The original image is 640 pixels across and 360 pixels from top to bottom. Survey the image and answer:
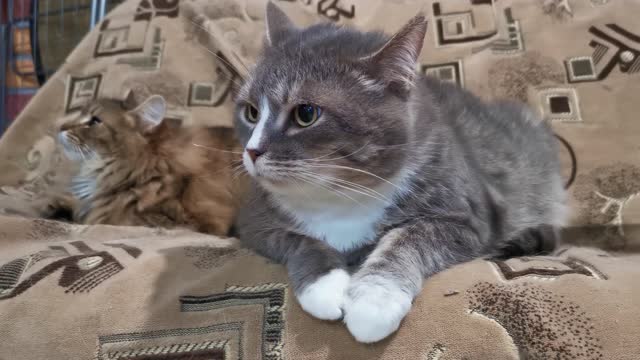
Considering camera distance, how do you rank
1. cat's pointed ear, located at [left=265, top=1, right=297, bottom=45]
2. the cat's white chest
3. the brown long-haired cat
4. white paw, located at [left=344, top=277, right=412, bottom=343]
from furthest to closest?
the brown long-haired cat
cat's pointed ear, located at [left=265, top=1, right=297, bottom=45]
the cat's white chest
white paw, located at [left=344, top=277, right=412, bottom=343]

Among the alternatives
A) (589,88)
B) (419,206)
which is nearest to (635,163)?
(589,88)

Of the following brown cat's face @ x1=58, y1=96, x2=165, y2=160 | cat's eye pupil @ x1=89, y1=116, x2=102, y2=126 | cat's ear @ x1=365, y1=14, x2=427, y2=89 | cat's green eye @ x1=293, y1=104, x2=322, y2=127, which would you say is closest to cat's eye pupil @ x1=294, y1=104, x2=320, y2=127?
cat's green eye @ x1=293, y1=104, x2=322, y2=127

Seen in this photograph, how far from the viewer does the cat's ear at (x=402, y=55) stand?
35.4 inches

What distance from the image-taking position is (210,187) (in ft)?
5.50

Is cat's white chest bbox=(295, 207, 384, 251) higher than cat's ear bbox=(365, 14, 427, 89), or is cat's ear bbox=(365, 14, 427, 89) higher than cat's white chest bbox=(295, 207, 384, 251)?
cat's ear bbox=(365, 14, 427, 89)

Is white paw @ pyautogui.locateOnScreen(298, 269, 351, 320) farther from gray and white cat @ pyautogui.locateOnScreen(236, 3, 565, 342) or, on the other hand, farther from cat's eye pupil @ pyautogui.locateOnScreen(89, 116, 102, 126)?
cat's eye pupil @ pyautogui.locateOnScreen(89, 116, 102, 126)

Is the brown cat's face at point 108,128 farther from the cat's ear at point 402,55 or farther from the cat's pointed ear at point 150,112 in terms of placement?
the cat's ear at point 402,55

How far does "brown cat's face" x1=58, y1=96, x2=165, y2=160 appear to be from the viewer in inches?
64.3

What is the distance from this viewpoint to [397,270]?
2.77ft

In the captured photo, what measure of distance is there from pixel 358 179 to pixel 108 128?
41.9 inches

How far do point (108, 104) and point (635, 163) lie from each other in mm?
1689

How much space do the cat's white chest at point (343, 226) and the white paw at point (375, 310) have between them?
208 mm

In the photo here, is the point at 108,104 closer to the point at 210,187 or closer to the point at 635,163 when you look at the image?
the point at 210,187

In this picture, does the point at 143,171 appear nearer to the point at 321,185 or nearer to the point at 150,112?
the point at 150,112
